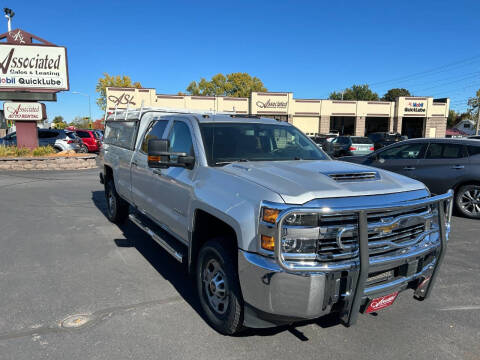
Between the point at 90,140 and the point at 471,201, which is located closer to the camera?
the point at 471,201

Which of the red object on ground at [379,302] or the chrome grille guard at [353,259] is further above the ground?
the chrome grille guard at [353,259]

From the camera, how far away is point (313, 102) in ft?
137

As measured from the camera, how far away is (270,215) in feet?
8.07

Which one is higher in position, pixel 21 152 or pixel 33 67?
pixel 33 67

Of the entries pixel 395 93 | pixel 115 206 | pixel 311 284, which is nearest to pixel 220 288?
pixel 311 284

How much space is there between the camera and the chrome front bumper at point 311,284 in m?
2.38

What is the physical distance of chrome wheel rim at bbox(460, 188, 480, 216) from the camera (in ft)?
23.2

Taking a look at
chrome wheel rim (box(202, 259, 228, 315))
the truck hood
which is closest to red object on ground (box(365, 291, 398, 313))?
the truck hood

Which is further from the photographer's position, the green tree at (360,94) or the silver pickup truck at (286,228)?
the green tree at (360,94)

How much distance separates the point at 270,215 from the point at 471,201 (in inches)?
254

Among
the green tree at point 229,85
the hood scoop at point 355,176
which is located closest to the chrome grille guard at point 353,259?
the hood scoop at point 355,176

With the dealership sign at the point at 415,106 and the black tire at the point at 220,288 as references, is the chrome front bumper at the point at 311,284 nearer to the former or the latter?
the black tire at the point at 220,288

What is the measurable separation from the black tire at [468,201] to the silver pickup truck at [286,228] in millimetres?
4791

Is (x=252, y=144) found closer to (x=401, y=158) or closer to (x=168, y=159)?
(x=168, y=159)
